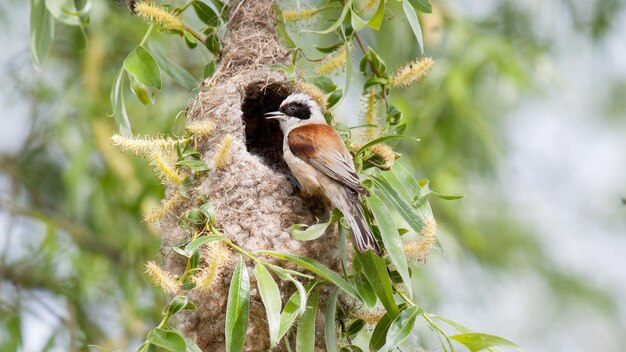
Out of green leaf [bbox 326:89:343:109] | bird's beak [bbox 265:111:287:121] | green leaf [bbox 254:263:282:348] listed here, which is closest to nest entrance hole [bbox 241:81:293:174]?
bird's beak [bbox 265:111:287:121]

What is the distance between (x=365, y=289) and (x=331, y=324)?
0.46 ft

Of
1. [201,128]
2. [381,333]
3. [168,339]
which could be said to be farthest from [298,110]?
[168,339]

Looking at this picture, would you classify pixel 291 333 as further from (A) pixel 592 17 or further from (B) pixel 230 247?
(A) pixel 592 17

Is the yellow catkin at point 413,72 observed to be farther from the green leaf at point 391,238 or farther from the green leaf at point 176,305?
the green leaf at point 176,305

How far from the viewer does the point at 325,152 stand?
296 centimetres

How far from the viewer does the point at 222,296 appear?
107 inches

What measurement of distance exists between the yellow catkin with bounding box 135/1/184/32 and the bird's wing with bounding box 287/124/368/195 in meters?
0.53

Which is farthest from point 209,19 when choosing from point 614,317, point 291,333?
point 614,317

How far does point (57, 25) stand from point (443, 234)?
2.65m

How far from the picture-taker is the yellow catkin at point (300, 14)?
3.21m

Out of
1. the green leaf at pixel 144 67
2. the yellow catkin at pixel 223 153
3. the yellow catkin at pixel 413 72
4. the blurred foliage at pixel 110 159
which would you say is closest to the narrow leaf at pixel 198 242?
the yellow catkin at pixel 223 153

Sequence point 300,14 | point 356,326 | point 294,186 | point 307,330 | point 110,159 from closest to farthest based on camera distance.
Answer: point 307,330 → point 356,326 → point 294,186 → point 300,14 → point 110,159

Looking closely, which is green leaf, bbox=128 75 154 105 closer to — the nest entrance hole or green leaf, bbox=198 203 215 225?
green leaf, bbox=198 203 215 225

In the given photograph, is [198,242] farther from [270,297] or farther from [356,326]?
[356,326]
